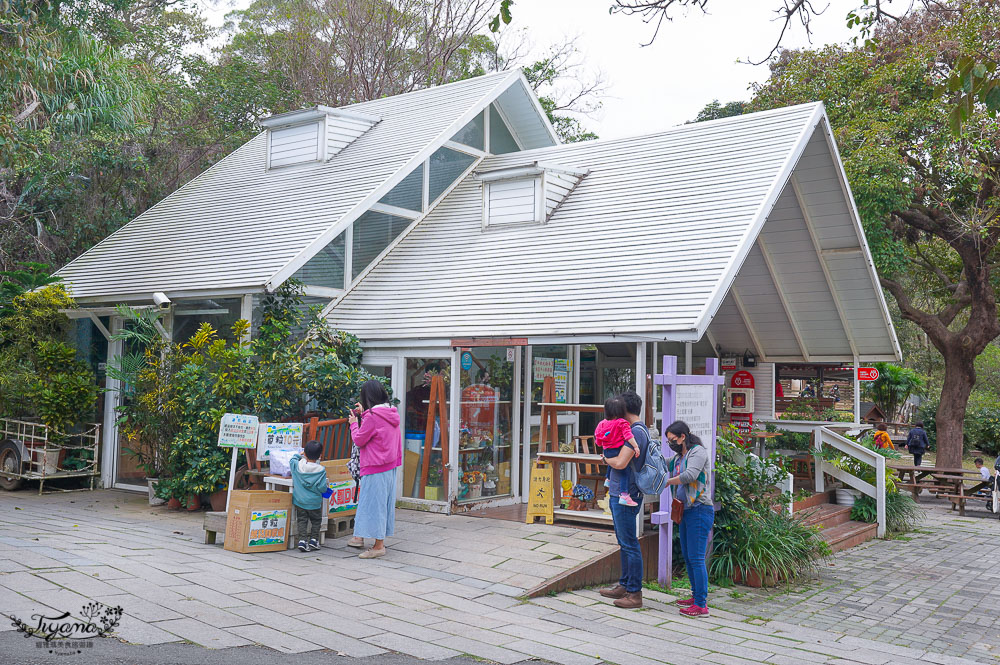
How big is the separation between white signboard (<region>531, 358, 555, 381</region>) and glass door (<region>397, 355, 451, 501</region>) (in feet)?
4.59

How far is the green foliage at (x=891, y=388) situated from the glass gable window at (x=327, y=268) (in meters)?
23.1

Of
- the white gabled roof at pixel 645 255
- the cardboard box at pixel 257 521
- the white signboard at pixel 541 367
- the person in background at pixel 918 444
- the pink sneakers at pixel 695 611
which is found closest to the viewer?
the pink sneakers at pixel 695 611

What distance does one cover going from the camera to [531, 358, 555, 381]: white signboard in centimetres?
1139

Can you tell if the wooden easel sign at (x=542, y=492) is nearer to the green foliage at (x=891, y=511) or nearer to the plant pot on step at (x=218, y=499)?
the plant pot on step at (x=218, y=499)

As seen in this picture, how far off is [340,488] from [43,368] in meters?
5.95

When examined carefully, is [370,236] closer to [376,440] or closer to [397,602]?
[376,440]

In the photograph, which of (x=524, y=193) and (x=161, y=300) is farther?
(x=524, y=193)

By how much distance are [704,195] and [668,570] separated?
17.1 ft

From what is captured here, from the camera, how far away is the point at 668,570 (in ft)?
26.0

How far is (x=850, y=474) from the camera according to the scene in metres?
12.7

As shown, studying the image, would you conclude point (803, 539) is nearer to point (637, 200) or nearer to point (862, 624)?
point (862, 624)

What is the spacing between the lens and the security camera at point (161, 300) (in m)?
11.1

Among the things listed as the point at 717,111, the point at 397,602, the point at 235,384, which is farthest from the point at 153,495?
the point at 717,111

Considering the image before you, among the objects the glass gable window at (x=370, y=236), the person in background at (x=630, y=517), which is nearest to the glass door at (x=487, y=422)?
the glass gable window at (x=370, y=236)
